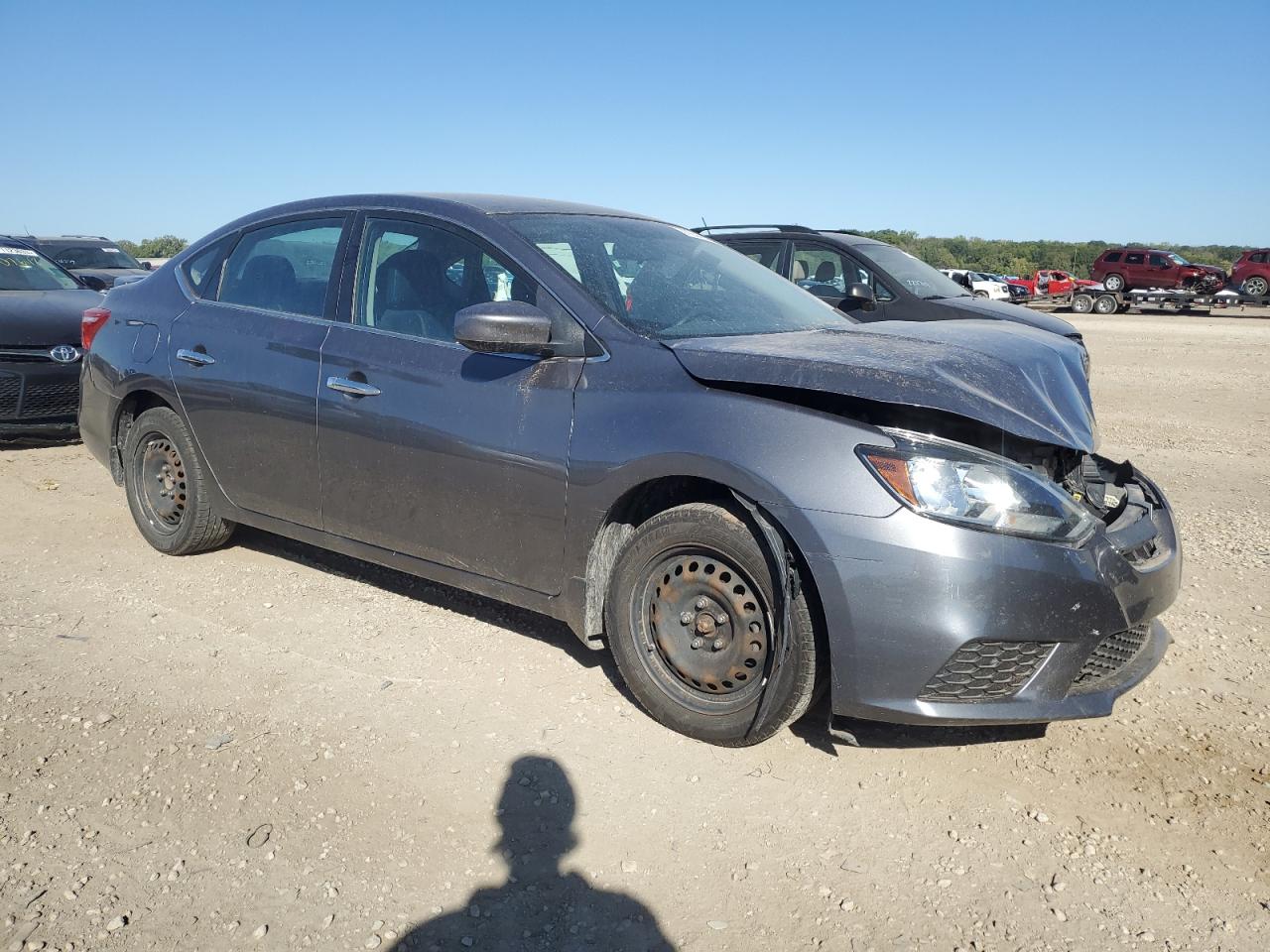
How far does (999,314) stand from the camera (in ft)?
30.5

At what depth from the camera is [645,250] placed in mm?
4160

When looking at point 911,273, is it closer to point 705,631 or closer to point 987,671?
point 705,631

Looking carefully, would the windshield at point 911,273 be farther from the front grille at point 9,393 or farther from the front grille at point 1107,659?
the front grille at point 9,393

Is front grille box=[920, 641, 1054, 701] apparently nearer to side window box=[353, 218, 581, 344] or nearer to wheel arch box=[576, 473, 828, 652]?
wheel arch box=[576, 473, 828, 652]

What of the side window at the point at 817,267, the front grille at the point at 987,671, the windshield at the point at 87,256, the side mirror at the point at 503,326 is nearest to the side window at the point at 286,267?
the side mirror at the point at 503,326

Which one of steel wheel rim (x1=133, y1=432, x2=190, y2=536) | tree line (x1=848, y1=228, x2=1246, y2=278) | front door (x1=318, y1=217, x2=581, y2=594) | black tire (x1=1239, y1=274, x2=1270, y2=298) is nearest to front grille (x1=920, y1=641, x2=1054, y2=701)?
front door (x1=318, y1=217, x2=581, y2=594)

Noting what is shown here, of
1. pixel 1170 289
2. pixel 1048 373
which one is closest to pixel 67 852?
pixel 1048 373

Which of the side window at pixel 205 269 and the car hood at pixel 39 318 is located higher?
the side window at pixel 205 269

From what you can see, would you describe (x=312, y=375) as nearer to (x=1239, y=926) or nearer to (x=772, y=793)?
(x=772, y=793)

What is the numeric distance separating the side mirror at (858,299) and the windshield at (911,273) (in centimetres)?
58

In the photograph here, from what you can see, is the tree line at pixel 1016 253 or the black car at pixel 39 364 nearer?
the black car at pixel 39 364

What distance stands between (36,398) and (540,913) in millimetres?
6860

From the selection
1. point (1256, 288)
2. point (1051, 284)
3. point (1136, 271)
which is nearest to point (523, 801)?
point (1136, 271)

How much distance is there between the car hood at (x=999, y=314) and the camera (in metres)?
8.86
